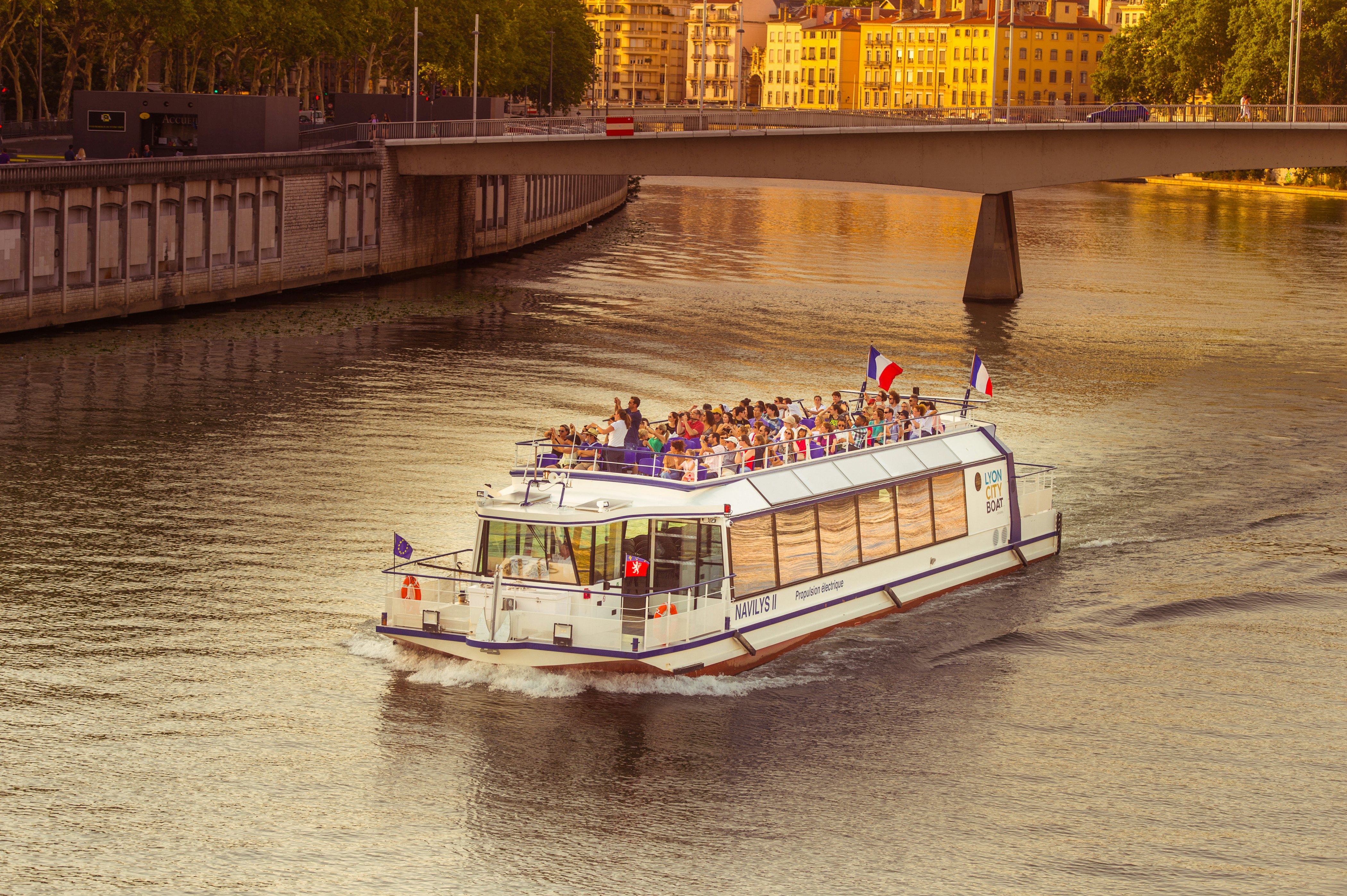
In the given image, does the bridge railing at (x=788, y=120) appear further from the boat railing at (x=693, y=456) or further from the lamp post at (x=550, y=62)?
the lamp post at (x=550, y=62)

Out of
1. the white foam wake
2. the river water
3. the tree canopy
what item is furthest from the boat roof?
the tree canopy

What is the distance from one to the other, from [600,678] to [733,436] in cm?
604

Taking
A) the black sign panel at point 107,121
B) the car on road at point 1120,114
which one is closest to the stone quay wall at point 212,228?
the black sign panel at point 107,121

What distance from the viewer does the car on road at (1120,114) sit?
83.1 m

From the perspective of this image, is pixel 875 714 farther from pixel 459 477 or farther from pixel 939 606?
pixel 459 477

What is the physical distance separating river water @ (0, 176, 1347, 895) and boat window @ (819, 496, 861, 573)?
1551mm

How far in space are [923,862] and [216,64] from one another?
121686 millimetres

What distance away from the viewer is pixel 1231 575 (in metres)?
37.7

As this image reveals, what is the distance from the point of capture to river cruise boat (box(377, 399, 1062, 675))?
29031 millimetres

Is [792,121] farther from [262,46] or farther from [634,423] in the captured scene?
[634,423]

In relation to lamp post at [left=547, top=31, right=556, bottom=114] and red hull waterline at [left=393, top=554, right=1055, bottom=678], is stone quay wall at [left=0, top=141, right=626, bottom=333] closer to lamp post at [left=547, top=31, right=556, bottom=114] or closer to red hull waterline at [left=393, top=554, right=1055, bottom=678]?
red hull waterline at [left=393, top=554, right=1055, bottom=678]

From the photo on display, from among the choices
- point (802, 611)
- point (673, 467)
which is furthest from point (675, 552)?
point (802, 611)

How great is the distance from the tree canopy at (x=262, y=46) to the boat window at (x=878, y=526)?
5292 centimetres

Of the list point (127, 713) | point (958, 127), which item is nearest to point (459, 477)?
point (127, 713)
